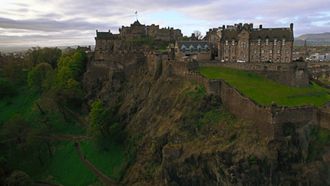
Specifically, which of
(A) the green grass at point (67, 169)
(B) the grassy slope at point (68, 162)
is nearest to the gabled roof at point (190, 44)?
(B) the grassy slope at point (68, 162)

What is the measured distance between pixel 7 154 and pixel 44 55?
129ft

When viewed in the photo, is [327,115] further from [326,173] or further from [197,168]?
[197,168]

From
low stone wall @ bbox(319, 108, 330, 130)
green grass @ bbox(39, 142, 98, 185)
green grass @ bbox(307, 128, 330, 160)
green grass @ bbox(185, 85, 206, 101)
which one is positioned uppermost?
green grass @ bbox(185, 85, 206, 101)

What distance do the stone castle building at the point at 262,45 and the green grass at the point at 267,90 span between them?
9.01 m

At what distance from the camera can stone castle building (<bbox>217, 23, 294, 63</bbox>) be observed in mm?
69000

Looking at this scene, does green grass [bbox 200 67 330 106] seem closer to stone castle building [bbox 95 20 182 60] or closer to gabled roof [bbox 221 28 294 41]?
gabled roof [bbox 221 28 294 41]

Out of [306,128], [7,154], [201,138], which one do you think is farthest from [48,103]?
[306,128]

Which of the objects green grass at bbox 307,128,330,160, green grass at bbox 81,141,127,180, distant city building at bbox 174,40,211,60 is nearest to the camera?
green grass at bbox 307,128,330,160

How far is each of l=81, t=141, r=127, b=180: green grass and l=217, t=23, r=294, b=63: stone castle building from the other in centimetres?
2451

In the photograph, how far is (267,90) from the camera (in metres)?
53.2

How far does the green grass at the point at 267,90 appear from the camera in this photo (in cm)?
4956

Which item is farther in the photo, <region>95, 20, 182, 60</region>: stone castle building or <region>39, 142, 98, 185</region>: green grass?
<region>95, 20, 182, 60</region>: stone castle building

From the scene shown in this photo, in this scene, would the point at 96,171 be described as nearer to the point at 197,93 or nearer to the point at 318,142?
the point at 197,93

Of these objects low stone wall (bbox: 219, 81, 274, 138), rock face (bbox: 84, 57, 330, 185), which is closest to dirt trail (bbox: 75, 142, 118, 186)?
rock face (bbox: 84, 57, 330, 185)
